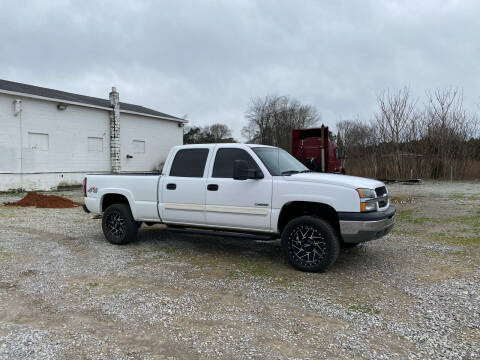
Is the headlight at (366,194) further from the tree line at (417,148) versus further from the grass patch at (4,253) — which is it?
the tree line at (417,148)

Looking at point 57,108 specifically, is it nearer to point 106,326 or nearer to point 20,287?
point 20,287

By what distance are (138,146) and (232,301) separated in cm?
2179

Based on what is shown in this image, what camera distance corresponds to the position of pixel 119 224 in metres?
6.85

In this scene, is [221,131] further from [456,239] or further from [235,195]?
[235,195]

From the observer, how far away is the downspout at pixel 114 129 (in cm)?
2233

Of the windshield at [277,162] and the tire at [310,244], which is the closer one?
the tire at [310,244]

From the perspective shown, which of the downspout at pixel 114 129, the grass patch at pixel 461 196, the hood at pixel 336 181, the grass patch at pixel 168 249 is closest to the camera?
the hood at pixel 336 181

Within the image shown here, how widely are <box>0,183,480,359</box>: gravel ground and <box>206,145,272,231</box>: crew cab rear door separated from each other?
69 centimetres

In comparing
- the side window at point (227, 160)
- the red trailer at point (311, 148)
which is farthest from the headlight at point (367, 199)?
the red trailer at point (311, 148)

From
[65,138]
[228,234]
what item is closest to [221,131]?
[65,138]

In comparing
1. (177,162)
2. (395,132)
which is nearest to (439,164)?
(395,132)

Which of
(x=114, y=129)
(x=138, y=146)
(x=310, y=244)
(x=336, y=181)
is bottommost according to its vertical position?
(x=310, y=244)

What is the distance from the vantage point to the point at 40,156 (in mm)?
18625

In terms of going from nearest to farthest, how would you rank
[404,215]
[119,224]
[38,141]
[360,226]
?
[360,226] → [119,224] → [404,215] → [38,141]
